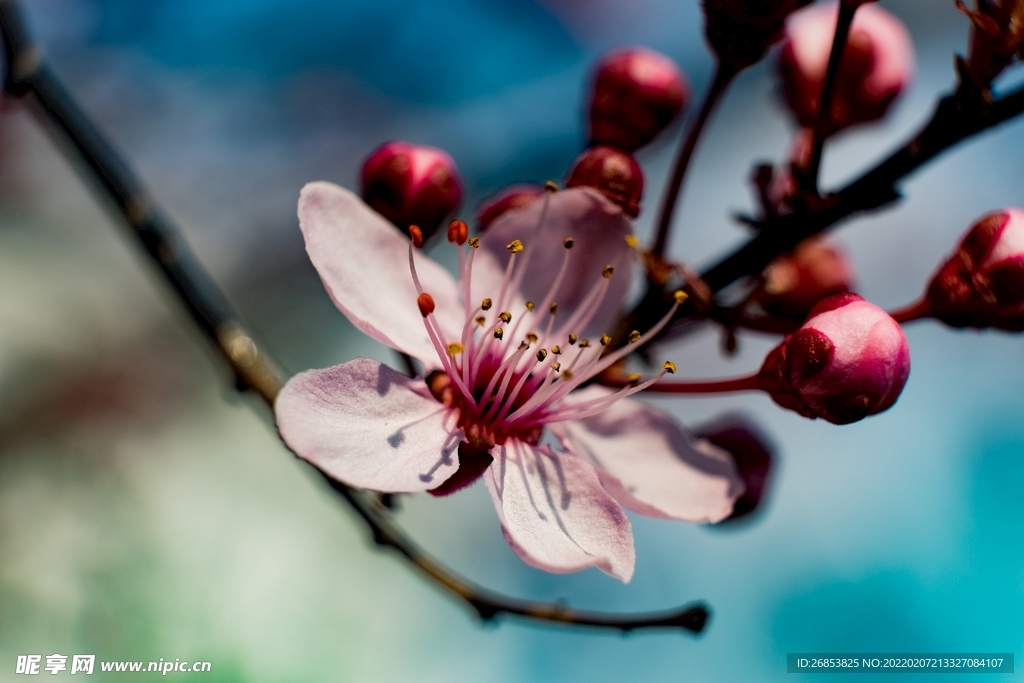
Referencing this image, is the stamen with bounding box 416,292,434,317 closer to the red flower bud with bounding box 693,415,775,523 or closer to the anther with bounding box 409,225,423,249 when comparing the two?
the anther with bounding box 409,225,423,249

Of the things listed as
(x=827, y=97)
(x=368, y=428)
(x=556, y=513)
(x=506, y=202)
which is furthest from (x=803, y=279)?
(x=368, y=428)

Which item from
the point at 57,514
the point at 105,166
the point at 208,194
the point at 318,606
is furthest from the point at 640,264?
the point at 208,194

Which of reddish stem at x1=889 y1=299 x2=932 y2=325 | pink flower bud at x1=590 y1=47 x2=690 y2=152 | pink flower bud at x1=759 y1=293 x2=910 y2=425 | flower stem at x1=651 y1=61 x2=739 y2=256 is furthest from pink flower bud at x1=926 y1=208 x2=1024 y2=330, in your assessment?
pink flower bud at x1=590 y1=47 x2=690 y2=152

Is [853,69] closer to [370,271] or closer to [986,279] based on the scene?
[986,279]

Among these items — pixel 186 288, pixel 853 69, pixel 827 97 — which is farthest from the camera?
pixel 853 69

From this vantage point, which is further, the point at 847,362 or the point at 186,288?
the point at 186,288

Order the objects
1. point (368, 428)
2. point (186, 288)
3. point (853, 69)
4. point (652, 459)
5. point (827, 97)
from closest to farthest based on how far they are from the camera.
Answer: point (368, 428) < point (827, 97) < point (652, 459) < point (186, 288) < point (853, 69)
